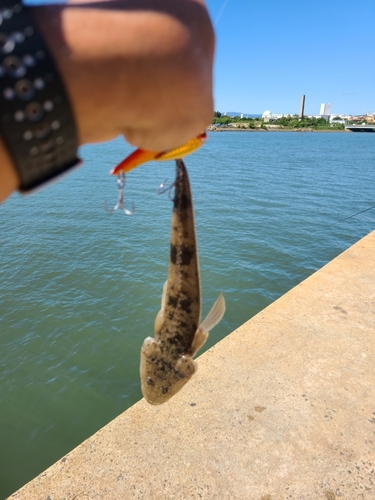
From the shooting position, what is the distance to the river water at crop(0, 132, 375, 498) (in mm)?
6355

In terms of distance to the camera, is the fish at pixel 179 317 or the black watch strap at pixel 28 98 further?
the fish at pixel 179 317

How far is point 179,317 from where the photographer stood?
2.68 meters

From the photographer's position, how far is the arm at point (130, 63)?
84 cm

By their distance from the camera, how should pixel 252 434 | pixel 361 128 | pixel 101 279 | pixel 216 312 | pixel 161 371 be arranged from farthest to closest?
1. pixel 361 128
2. pixel 101 279
3. pixel 252 434
4. pixel 161 371
5. pixel 216 312

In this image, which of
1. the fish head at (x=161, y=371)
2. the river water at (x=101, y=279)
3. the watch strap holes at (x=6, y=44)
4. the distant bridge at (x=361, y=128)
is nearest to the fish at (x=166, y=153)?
the watch strap holes at (x=6, y=44)

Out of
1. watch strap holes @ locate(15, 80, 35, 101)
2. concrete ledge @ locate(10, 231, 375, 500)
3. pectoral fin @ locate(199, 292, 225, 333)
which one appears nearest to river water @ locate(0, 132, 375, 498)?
concrete ledge @ locate(10, 231, 375, 500)

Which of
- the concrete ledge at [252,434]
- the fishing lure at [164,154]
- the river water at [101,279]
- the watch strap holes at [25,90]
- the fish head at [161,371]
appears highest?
the watch strap holes at [25,90]

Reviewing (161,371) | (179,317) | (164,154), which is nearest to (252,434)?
(161,371)

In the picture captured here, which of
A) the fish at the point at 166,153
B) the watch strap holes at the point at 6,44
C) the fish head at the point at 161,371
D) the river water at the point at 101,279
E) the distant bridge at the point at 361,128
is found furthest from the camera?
the distant bridge at the point at 361,128

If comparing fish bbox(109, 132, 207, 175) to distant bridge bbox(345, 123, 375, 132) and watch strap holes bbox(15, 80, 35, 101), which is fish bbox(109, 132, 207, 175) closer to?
watch strap holes bbox(15, 80, 35, 101)

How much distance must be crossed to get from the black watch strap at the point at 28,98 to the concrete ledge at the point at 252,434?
12.7 ft

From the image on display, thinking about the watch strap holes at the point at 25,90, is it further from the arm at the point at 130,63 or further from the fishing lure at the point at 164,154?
the fishing lure at the point at 164,154

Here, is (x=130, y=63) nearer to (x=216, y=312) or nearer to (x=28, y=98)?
(x=28, y=98)

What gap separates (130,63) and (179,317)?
79.6 inches
